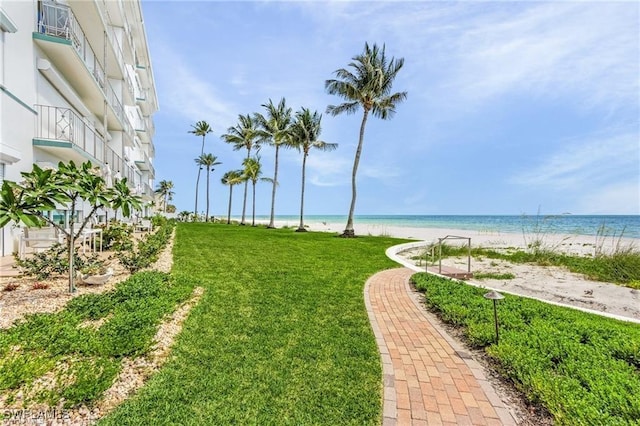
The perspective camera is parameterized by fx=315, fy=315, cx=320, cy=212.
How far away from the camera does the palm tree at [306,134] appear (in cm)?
2862

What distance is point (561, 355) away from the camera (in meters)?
3.83

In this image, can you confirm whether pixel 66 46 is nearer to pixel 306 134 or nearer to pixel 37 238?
pixel 37 238

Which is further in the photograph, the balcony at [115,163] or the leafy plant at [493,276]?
the balcony at [115,163]

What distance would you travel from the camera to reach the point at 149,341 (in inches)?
157

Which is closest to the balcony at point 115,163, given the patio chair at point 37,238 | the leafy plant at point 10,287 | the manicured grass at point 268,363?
the patio chair at point 37,238

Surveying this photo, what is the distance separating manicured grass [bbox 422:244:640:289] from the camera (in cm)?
1018

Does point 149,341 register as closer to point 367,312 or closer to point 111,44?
point 367,312

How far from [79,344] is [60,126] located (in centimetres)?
1015

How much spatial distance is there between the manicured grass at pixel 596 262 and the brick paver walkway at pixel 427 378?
28.5ft

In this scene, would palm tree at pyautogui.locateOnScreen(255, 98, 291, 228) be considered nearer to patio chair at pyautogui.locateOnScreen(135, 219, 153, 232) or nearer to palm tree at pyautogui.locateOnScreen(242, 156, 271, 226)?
palm tree at pyautogui.locateOnScreen(242, 156, 271, 226)

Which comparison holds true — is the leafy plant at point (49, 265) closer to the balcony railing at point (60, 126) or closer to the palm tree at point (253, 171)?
the balcony railing at point (60, 126)

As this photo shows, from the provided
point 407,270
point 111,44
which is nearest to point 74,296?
point 407,270

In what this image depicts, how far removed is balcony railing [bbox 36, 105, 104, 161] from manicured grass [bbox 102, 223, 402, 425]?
303 inches

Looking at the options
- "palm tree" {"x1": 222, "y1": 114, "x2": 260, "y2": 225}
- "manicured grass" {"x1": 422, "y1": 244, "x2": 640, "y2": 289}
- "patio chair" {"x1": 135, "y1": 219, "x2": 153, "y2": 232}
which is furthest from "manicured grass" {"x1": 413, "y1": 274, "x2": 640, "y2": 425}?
"palm tree" {"x1": 222, "y1": 114, "x2": 260, "y2": 225}
